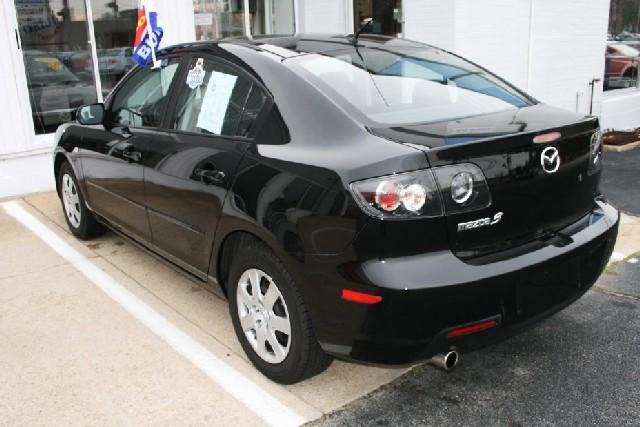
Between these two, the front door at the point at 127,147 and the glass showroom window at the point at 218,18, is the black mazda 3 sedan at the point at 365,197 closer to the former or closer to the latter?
the front door at the point at 127,147

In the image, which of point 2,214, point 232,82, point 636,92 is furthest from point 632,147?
point 2,214

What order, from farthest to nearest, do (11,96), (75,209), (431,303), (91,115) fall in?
(11,96) < (75,209) < (91,115) < (431,303)

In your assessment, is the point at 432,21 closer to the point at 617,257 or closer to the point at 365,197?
the point at 617,257

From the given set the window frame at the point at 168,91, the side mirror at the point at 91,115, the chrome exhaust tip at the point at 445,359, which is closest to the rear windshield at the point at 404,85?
the window frame at the point at 168,91

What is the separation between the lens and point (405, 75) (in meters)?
3.16

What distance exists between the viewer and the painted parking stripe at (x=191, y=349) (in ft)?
8.96

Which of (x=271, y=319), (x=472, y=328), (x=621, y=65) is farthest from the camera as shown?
(x=621, y=65)

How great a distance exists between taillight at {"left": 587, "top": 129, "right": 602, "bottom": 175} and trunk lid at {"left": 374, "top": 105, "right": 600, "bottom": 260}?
0.18 feet

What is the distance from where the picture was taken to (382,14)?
27.4 feet

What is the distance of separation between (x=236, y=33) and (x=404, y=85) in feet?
20.7

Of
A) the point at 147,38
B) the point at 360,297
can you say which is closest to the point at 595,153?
the point at 360,297

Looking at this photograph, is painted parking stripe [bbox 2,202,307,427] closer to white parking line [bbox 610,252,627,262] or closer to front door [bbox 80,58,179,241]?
front door [bbox 80,58,179,241]

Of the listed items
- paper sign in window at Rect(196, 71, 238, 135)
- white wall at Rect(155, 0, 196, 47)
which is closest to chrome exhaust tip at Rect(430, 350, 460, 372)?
paper sign in window at Rect(196, 71, 238, 135)

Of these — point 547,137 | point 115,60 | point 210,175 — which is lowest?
point 210,175
